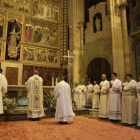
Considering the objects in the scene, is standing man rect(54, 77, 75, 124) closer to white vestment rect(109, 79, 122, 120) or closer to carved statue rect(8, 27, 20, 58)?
white vestment rect(109, 79, 122, 120)

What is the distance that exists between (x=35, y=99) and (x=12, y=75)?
667cm

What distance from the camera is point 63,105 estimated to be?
5.74 meters

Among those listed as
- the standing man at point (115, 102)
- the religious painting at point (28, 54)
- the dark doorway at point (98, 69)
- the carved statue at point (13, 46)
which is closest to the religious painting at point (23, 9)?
the carved statue at point (13, 46)

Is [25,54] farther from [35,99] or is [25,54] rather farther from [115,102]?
[115,102]

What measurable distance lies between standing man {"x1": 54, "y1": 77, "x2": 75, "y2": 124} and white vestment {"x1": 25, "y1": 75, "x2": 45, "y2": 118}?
1.08 metres

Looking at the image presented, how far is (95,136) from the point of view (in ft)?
13.2

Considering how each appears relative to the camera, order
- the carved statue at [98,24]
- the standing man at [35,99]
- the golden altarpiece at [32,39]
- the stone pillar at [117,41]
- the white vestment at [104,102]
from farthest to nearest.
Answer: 1. the carved statue at [98,24]
2. the golden altarpiece at [32,39]
3. the stone pillar at [117,41]
4. the white vestment at [104,102]
5. the standing man at [35,99]

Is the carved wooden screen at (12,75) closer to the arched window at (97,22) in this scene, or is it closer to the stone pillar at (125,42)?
the arched window at (97,22)

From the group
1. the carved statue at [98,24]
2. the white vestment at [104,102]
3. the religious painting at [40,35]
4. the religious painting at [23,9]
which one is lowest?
Result: the white vestment at [104,102]

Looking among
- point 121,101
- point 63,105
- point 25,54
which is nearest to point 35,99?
point 63,105

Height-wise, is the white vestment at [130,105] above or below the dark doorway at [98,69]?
below

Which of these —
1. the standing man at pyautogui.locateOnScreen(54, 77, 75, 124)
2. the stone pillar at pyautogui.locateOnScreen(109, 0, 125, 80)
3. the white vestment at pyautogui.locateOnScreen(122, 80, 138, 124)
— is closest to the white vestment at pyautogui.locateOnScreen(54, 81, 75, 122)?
the standing man at pyautogui.locateOnScreen(54, 77, 75, 124)

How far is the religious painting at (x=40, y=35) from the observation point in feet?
45.3

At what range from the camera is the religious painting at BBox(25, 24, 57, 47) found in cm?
1380
